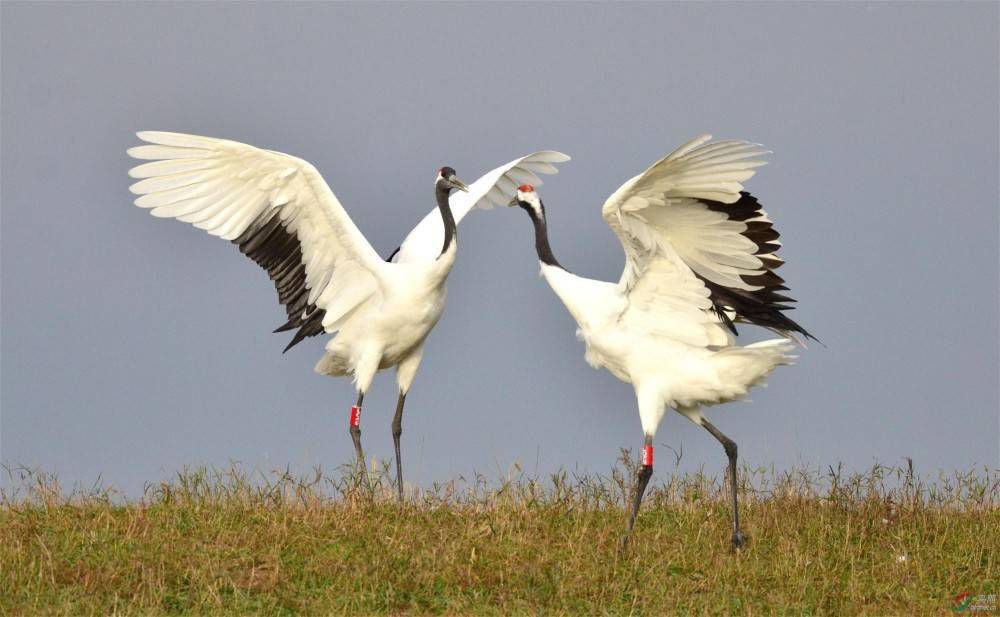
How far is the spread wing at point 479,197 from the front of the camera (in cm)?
1055

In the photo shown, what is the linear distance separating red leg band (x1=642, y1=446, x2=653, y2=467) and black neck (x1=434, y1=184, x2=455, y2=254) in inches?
90.4

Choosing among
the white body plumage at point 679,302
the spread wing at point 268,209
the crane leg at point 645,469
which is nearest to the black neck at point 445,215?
the spread wing at point 268,209

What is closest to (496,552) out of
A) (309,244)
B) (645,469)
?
(645,469)

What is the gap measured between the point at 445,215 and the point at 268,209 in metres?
1.35

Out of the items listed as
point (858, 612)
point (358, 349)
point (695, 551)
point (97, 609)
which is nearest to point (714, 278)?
point (695, 551)

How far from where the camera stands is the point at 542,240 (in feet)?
29.5

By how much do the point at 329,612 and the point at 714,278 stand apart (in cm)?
323

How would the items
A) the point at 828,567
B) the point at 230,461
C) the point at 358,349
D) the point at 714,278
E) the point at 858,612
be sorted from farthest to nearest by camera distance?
the point at 358,349 < the point at 230,461 < the point at 714,278 < the point at 828,567 < the point at 858,612

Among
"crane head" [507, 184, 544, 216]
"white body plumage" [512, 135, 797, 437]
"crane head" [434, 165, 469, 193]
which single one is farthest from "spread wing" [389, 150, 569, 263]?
"white body plumage" [512, 135, 797, 437]

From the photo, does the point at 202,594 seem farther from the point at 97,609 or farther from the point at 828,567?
the point at 828,567

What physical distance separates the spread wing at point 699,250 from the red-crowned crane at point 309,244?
206cm

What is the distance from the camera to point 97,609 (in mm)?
6422

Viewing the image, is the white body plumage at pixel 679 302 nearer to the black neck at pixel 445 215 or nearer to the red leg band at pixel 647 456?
the red leg band at pixel 647 456

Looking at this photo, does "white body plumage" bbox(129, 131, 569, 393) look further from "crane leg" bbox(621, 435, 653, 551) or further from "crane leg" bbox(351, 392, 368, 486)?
"crane leg" bbox(621, 435, 653, 551)
